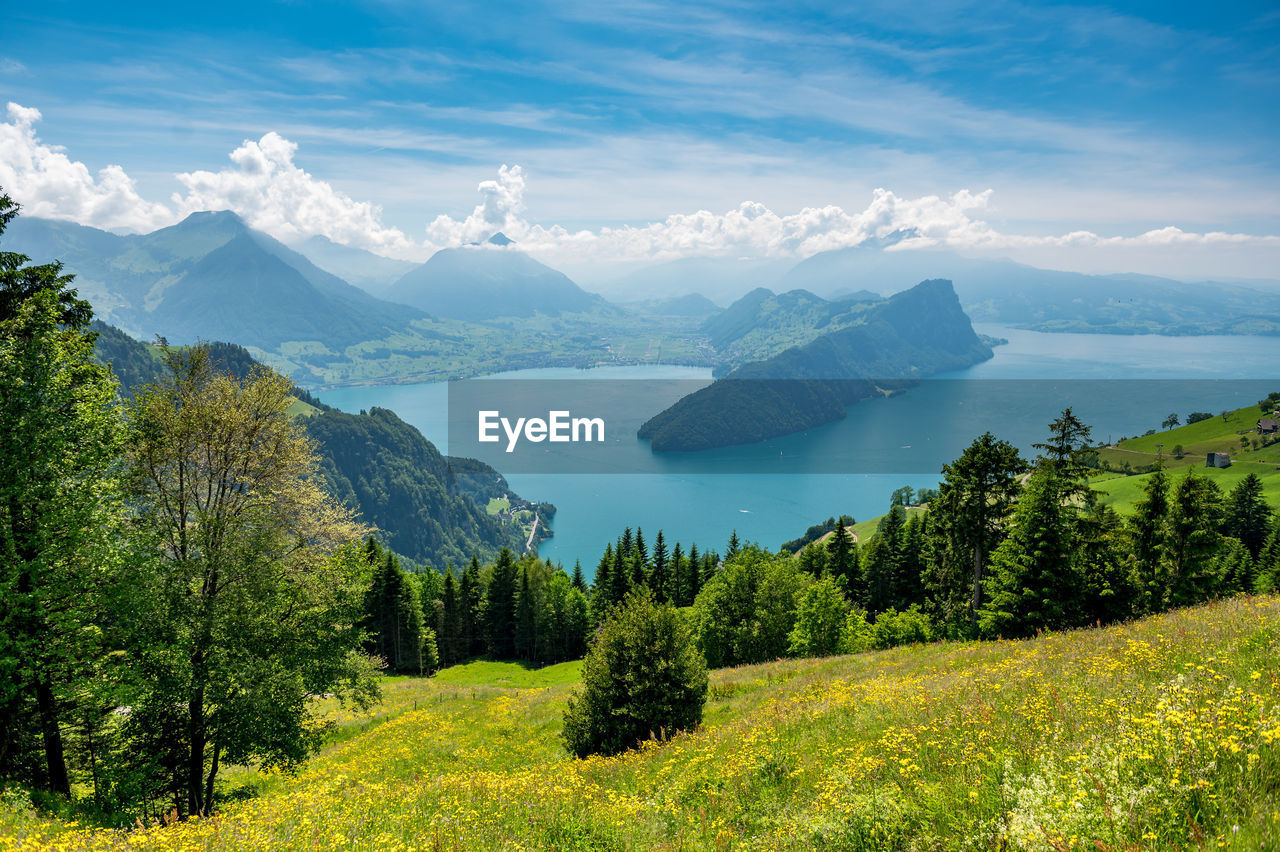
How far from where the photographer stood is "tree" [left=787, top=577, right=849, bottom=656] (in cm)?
4016

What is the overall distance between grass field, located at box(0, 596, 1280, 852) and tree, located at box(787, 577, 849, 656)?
966 inches

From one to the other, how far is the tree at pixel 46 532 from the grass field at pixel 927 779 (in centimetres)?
343

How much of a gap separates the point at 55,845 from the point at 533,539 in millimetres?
187307

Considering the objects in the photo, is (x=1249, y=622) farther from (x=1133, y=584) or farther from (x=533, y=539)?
(x=533, y=539)

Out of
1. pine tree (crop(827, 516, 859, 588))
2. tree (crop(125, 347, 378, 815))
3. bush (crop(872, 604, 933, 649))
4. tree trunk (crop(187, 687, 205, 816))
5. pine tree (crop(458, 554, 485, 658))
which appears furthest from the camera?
pine tree (crop(458, 554, 485, 658))

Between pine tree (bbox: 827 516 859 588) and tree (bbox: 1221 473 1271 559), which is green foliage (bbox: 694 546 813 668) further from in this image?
tree (bbox: 1221 473 1271 559)

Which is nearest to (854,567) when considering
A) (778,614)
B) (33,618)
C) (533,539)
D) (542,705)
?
(778,614)

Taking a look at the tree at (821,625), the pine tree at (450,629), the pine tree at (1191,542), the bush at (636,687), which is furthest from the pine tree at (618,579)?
the bush at (636,687)

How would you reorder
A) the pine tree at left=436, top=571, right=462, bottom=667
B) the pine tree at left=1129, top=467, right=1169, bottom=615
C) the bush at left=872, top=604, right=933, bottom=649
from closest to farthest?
the pine tree at left=1129, top=467, right=1169, bottom=615, the bush at left=872, top=604, right=933, bottom=649, the pine tree at left=436, top=571, right=462, bottom=667

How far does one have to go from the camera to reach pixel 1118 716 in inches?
283

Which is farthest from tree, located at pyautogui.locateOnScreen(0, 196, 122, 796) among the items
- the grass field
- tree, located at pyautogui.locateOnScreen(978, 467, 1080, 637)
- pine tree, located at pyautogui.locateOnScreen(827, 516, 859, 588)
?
pine tree, located at pyautogui.locateOnScreen(827, 516, 859, 588)

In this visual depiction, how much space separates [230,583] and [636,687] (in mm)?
11602

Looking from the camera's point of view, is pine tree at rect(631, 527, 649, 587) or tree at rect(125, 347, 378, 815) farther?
pine tree at rect(631, 527, 649, 587)

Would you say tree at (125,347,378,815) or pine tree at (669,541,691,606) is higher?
tree at (125,347,378,815)
